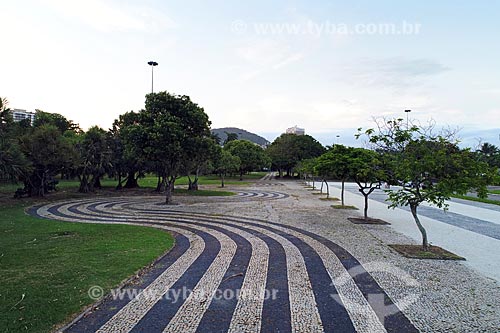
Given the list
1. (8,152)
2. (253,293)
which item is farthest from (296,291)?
(8,152)

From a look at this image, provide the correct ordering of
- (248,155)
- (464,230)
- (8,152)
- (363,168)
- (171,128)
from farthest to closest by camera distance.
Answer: (248,155), (171,128), (8,152), (363,168), (464,230)

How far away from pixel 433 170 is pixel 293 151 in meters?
49.5

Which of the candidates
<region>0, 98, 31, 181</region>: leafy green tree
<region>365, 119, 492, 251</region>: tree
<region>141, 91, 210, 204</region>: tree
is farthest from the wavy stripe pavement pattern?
<region>0, 98, 31, 181</region>: leafy green tree

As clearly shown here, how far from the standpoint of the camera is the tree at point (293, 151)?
5784cm

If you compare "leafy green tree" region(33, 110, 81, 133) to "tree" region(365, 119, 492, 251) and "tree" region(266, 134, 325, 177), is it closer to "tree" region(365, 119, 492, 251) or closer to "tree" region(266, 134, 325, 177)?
"tree" region(266, 134, 325, 177)

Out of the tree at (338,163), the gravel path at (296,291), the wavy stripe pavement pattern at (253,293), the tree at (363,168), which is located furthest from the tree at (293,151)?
the wavy stripe pavement pattern at (253,293)

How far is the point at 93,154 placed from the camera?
26.0 m

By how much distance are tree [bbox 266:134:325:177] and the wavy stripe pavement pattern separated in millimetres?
47247

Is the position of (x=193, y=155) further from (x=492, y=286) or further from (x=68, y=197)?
(x=492, y=286)

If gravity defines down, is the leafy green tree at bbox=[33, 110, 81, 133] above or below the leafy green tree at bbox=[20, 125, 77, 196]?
above

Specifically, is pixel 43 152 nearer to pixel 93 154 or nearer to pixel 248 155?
pixel 93 154

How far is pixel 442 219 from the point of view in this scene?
15.5m

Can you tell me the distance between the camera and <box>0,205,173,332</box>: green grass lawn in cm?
508

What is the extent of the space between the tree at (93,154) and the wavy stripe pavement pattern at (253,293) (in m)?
18.5
